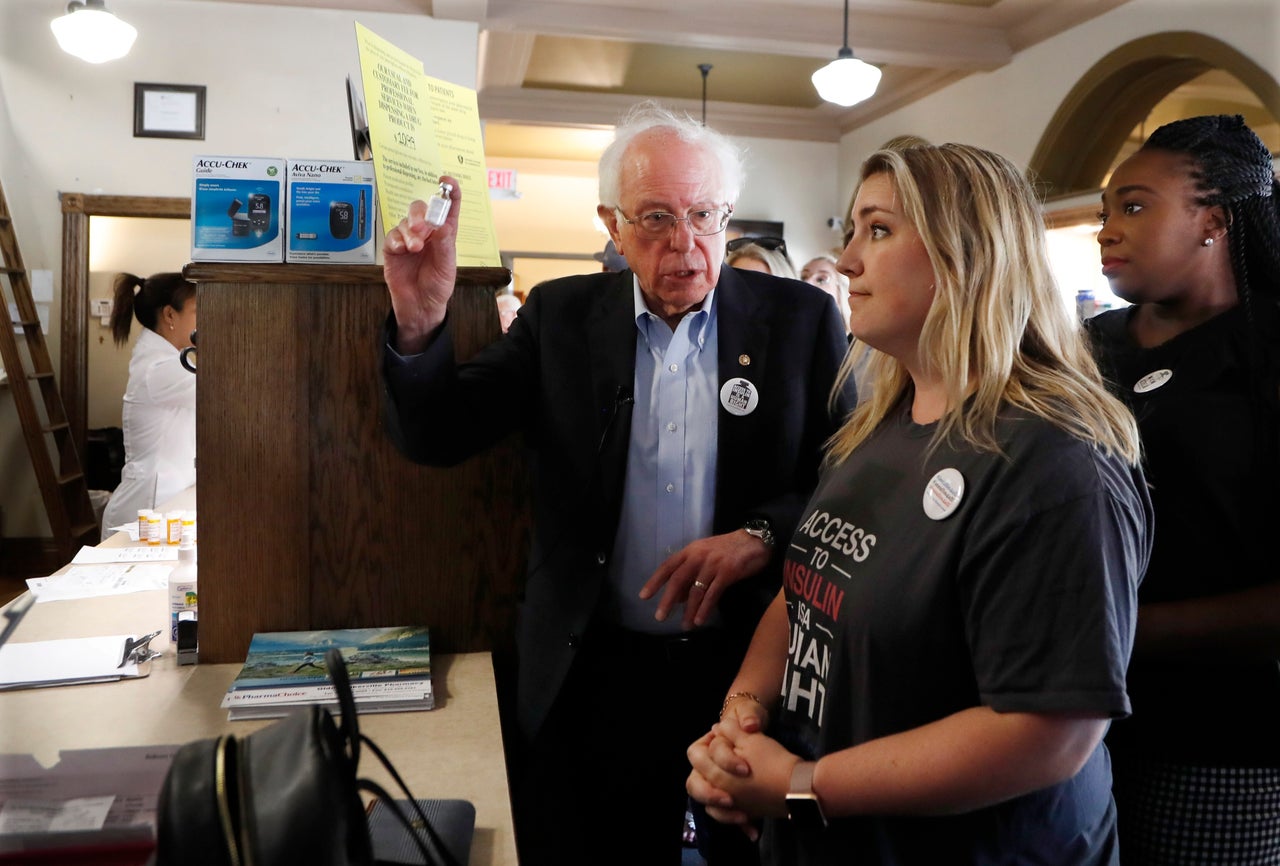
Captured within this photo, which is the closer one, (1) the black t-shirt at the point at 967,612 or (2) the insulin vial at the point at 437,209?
(1) the black t-shirt at the point at 967,612

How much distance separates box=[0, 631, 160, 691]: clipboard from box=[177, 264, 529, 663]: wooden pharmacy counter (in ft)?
0.36

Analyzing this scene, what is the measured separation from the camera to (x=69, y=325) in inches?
218

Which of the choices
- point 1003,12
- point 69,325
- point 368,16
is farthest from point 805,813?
point 1003,12

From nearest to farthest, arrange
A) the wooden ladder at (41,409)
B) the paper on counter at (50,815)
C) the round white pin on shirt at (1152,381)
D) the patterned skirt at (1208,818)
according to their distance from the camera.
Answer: the paper on counter at (50,815), the patterned skirt at (1208,818), the round white pin on shirt at (1152,381), the wooden ladder at (41,409)

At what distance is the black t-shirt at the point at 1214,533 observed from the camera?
1.26 metres

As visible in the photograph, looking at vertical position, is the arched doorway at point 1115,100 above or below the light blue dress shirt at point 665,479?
above

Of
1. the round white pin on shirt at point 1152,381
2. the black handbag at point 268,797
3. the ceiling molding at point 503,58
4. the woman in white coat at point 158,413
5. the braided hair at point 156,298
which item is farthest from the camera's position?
the ceiling molding at point 503,58

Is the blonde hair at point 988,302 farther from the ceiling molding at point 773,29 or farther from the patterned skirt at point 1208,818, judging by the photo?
the ceiling molding at point 773,29

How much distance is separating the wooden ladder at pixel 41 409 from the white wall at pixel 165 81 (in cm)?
30

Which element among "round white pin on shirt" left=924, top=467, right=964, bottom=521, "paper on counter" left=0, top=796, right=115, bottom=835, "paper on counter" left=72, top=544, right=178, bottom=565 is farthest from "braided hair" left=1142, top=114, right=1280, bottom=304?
"paper on counter" left=72, top=544, right=178, bottom=565

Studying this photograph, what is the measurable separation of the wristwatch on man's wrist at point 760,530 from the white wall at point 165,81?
14.9ft

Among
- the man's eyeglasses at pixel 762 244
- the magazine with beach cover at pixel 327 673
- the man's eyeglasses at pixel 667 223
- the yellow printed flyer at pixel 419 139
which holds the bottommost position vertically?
the magazine with beach cover at pixel 327 673

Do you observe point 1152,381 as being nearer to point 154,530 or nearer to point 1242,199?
point 1242,199

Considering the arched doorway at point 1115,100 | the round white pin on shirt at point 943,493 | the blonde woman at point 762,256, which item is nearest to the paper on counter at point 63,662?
the round white pin on shirt at point 943,493
